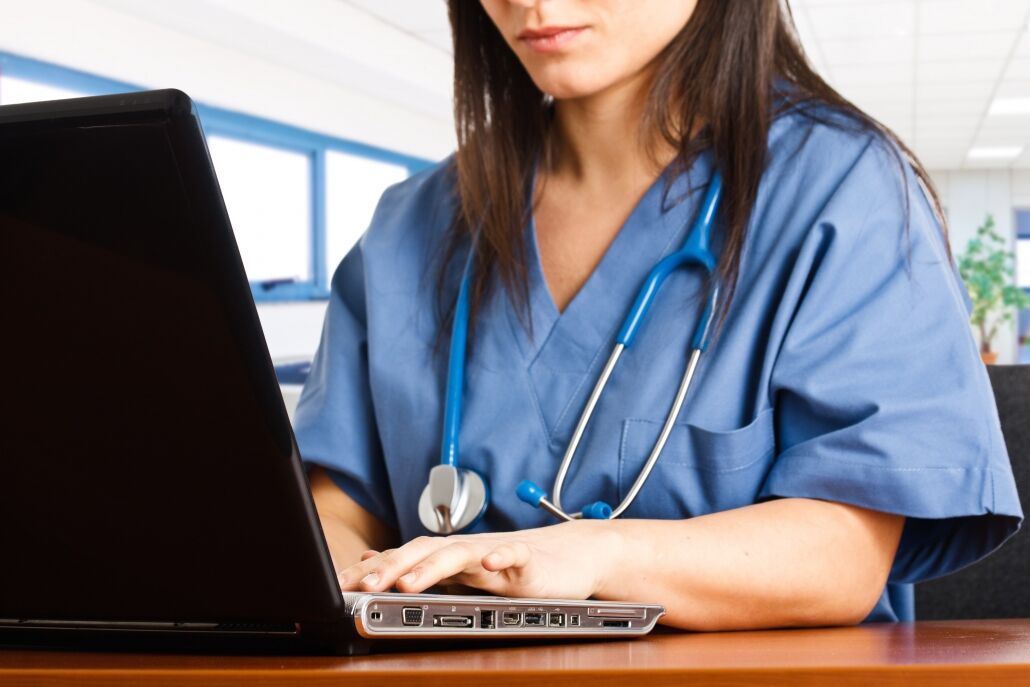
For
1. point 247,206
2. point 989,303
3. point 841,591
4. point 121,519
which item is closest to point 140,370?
point 121,519

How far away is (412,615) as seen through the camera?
430 millimetres

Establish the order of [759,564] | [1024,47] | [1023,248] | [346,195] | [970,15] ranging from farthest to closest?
[1023,248], [346,195], [1024,47], [970,15], [759,564]

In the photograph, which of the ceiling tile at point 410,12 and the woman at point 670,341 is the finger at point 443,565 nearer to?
the woman at point 670,341

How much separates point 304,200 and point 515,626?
19.2 ft

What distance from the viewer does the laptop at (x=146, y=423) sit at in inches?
14.2

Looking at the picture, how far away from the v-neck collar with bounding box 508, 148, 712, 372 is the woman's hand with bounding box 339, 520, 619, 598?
0.27 m

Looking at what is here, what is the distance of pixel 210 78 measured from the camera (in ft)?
16.8

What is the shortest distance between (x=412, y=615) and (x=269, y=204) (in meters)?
5.61

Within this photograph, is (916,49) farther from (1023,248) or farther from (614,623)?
(614,623)

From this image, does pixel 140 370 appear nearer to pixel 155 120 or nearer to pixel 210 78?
pixel 155 120

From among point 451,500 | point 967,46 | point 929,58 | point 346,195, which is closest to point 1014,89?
point 929,58

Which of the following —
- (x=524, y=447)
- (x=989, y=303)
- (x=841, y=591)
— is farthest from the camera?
(x=989, y=303)

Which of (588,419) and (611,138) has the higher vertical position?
(611,138)

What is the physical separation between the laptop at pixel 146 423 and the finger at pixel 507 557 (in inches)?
1.5
